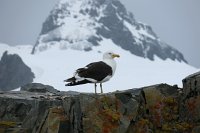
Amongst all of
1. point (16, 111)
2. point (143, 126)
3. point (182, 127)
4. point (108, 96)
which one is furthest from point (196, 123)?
point (16, 111)

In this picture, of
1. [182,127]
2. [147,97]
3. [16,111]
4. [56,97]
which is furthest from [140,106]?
[16,111]

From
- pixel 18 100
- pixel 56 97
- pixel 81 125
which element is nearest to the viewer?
pixel 81 125

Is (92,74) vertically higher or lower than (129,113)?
higher

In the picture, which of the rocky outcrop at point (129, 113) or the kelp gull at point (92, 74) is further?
the kelp gull at point (92, 74)

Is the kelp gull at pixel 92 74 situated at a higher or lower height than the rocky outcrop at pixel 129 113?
higher

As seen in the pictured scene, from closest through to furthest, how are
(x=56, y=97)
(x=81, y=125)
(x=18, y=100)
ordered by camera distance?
1. (x=81, y=125)
2. (x=56, y=97)
3. (x=18, y=100)

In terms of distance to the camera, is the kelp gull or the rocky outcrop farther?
the kelp gull

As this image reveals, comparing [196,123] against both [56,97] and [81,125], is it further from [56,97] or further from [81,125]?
[56,97]

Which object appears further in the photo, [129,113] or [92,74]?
[92,74]

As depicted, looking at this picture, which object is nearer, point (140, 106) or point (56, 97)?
point (140, 106)

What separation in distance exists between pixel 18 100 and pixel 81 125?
8368mm

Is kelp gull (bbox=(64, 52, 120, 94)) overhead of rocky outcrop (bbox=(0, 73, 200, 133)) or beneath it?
overhead

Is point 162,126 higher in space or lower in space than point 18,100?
lower

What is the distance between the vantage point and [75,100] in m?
20.3
